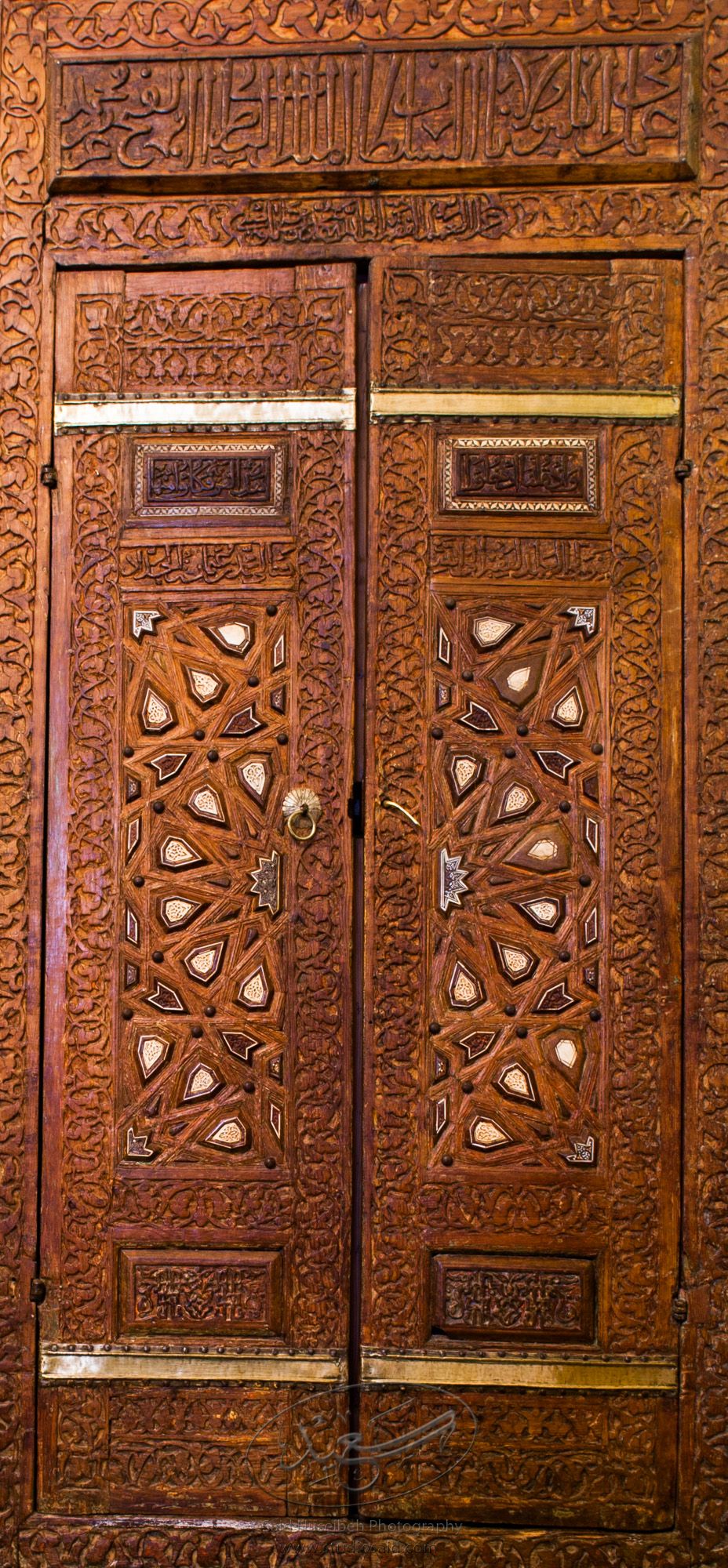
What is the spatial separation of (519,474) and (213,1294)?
5.40 feet

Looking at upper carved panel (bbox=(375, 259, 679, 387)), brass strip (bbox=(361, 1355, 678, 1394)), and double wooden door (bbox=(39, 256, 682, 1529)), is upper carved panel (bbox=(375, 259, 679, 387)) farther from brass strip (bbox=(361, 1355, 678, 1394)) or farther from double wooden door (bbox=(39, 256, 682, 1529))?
brass strip (bbox=(361, 1355, 678, 1394))

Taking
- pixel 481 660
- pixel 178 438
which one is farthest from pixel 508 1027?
pixel 178 438

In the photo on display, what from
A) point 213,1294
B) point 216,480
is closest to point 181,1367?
point 213,1294

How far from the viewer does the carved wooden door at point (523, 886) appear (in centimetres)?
219

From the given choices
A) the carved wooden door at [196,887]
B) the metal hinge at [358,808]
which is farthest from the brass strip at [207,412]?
the metal hinge at [358,808]

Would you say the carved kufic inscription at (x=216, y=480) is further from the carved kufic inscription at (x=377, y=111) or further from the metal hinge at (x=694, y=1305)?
the metal hinge at (x=694, y=1305)

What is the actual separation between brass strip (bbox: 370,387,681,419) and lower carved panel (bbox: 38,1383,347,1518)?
1.84 meters

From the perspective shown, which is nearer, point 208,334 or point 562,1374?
point 562,1374

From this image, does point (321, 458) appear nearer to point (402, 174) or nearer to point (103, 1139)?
point (402, 174)

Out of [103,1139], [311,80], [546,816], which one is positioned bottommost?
[103,1139]

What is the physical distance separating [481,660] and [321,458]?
493mm

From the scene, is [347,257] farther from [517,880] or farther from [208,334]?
[517,880]

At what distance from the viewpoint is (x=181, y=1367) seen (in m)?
2.23

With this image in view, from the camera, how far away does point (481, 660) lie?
2271 mm
